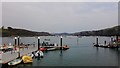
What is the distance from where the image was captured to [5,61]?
28094mm

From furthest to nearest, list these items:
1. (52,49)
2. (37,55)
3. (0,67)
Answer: (52,49) < (37,55) < (0,67)

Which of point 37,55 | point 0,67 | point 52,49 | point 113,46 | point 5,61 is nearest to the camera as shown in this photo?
point 0,67

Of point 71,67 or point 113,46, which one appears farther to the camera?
point 113,46

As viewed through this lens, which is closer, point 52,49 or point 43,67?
point 43,67

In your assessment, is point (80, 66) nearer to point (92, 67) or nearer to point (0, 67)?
point (92, 67)

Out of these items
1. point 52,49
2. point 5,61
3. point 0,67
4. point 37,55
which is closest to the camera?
point 0,67

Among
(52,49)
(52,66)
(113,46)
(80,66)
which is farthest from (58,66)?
(113,46)

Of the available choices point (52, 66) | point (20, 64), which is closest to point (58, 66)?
point (52, 66)

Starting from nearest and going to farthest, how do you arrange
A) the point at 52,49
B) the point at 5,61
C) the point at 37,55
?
the point at 5,61
the point at 37,55
the point at 52,49

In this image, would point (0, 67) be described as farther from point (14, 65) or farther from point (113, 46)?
point (113, 46)

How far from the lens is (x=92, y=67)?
29672mm

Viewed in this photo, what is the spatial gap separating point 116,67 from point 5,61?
47.1ft

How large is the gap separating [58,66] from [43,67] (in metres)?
Result: 2.14

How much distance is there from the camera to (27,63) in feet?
101
